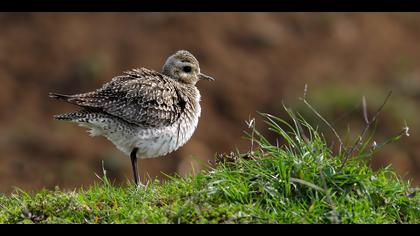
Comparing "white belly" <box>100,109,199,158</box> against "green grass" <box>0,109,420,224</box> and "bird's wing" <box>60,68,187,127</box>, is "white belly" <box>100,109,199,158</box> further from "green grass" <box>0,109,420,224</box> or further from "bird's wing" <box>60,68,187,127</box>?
"green grass" <box>0,109,420,224</box>

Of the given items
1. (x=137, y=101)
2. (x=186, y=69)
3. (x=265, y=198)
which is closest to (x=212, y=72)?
(x=186, y=69)

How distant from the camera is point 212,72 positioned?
1933 cm

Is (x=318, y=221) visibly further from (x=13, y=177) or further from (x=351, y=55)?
(x=351, y=55)

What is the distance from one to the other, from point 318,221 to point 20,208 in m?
2.80

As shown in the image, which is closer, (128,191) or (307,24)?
(128,191)

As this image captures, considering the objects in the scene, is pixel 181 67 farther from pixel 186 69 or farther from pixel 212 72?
pixel 212 72

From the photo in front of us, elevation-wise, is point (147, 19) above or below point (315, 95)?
above

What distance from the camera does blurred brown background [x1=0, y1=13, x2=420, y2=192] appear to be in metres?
17.6

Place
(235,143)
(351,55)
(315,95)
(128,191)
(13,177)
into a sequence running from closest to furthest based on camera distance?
(128,191) → (13,177) → (235,143) → (315,95) → (351,55)

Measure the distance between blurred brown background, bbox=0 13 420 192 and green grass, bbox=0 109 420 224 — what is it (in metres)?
7.90

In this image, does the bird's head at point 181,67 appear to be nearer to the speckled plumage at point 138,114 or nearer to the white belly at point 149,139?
the speckled plumage at point 138,114

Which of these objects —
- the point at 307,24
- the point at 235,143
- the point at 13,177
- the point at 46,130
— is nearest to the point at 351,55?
the point at 307,24

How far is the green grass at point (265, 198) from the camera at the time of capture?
25.1 ft

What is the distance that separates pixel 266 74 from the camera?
780 inches
